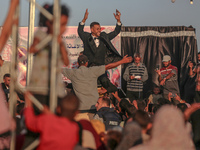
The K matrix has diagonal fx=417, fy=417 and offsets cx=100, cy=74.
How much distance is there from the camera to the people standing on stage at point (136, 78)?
39.1 feet

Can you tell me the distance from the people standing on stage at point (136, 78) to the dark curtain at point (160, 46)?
202 centimetres

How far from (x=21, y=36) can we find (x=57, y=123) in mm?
11412

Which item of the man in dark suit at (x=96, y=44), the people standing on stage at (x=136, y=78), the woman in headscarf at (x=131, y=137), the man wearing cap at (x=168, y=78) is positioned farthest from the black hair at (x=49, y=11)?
the man wearing cap at (x=168, y=78)

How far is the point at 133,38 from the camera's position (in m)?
14.7

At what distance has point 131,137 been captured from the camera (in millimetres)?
4531

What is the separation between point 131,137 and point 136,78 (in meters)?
7.44

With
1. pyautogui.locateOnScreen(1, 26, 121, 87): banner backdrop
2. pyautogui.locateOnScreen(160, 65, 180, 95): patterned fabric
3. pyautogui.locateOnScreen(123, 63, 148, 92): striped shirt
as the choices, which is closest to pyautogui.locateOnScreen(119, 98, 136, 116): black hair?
pyautogui.locateOnScreen(123, 63, 148, 92): striped shirt

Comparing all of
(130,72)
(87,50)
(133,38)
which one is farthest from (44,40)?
(133,38)

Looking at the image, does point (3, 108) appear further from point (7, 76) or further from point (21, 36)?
point (21, 36)

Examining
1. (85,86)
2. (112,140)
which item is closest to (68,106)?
(112,140)

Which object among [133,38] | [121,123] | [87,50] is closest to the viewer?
[121,123]

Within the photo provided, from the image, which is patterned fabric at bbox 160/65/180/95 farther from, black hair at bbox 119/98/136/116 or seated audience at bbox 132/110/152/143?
seated audience at bbox 132/110/152/143

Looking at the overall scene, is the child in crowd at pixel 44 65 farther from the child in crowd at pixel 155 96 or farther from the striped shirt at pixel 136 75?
the striped shirt at pixel 136 75

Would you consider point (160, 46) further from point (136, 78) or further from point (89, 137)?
point (89, 137)
